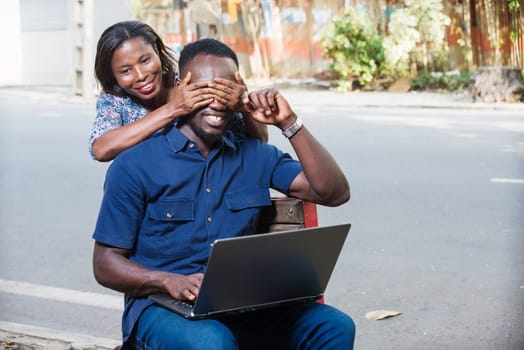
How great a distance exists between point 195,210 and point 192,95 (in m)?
0.34

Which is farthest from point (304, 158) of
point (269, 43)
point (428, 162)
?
point (269, 43)

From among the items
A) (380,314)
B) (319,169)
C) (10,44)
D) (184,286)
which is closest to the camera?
(184,286)

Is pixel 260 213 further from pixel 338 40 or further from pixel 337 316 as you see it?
pixel 338 40

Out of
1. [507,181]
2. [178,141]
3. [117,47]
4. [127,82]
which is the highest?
[117,47]

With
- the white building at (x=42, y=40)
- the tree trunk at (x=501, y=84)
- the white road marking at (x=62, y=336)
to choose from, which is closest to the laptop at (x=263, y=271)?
the white road marking at (x=62, y=336)

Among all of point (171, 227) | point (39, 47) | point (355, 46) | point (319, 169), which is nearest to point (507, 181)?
point (319, 169)

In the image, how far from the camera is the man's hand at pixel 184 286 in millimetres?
2449

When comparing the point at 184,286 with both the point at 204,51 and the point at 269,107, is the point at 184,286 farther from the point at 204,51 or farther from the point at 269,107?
the point at 204,51

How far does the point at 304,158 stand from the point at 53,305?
256cm

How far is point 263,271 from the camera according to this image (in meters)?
2.40

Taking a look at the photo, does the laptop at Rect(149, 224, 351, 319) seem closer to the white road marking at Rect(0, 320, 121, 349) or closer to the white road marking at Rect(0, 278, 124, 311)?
the white road marking at Rect(0, 320, 121, 349)

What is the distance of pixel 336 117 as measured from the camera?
1284 cm

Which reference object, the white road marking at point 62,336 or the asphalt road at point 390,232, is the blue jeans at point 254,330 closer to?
the white road marking at point 62,336

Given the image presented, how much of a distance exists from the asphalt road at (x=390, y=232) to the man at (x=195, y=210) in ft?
5.10
